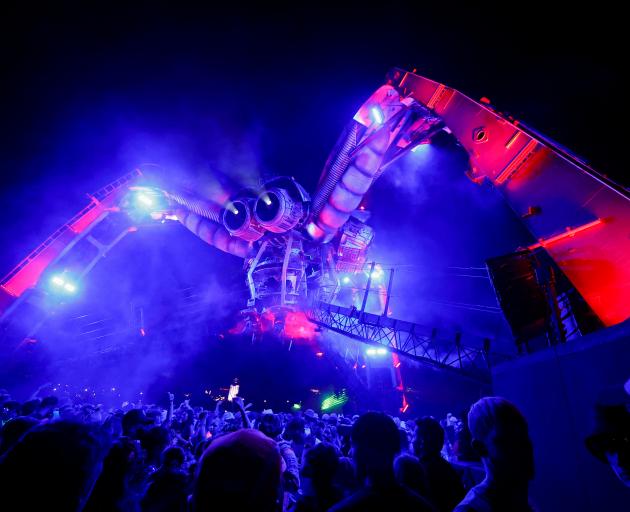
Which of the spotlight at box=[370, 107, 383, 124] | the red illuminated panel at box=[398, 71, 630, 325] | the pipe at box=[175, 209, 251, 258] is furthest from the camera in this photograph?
the pipe at box=[175, 209, 251, 258]

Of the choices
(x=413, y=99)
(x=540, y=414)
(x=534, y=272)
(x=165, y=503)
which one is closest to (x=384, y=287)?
(x=413, y=99)

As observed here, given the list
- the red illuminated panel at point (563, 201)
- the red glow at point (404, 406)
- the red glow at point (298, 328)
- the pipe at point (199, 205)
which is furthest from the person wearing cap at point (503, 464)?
the red glow at point (404, 406)

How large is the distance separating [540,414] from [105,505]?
4449 millimetres

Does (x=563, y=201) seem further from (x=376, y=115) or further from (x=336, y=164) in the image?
(x=336, y=164)

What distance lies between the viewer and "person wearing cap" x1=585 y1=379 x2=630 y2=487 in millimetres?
1565

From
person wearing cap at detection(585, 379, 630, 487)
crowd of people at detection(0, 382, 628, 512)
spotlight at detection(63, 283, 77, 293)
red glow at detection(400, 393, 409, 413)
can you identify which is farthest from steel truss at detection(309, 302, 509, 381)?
spotlight at detection(63, 283, 77, 293)

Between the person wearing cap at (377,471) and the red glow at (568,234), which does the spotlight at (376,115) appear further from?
the person wearing cap at (377,471)

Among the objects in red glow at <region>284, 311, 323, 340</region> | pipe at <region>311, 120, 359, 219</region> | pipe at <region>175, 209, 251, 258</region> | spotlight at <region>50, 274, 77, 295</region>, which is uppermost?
pipe at <region>311, 120, 359, 219</region>

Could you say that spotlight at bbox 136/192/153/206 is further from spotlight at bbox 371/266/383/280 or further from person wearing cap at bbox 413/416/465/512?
person wearing cap at bbox 413/416/465/512

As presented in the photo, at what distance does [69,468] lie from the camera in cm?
131

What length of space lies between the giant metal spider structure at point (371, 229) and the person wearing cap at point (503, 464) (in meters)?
3.13

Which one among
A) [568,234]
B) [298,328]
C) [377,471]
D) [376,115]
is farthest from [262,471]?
[298,328]

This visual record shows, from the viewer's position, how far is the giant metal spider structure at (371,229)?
4035 mm

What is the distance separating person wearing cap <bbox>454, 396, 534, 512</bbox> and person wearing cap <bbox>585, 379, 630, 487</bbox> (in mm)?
349
